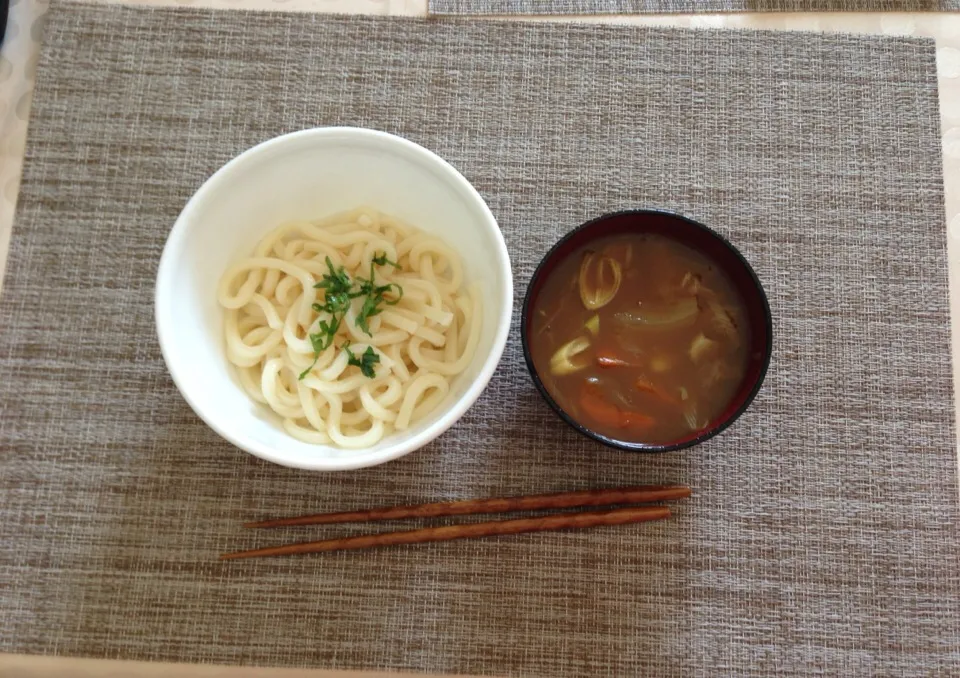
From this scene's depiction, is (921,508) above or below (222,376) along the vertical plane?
below

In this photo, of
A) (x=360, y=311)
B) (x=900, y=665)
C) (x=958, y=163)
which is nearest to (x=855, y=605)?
(x=900, y=665)

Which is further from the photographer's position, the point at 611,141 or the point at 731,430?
the point at 611,141

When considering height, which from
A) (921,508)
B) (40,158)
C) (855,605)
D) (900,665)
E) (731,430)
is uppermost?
(40,158)

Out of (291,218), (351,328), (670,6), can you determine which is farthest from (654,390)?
(670,6)

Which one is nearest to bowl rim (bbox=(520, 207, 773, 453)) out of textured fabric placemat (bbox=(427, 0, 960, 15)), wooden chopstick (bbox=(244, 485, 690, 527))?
wooden chopstick (bbox=(244, 485, 690, 527))

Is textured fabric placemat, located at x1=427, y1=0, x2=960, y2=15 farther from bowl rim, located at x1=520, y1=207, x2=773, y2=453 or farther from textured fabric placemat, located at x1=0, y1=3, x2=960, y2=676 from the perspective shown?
bowl rim, located at x1=520, y1=207, x2=773, y2=453

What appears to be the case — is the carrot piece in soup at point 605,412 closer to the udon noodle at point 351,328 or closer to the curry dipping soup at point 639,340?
the curry dipping soup at point 639,340

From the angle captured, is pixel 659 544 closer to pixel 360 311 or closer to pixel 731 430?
pixel 731 430
